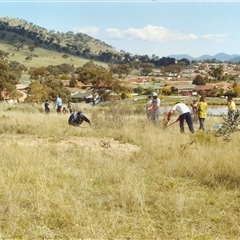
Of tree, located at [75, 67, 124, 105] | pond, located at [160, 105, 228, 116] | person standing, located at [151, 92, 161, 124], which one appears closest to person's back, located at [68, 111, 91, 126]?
person standing, located at [151, 92, 161, 124]

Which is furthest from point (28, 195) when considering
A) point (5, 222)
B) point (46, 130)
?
point (46, 130)

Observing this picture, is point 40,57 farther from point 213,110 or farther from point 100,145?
point 100,145

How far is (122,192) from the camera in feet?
14.2

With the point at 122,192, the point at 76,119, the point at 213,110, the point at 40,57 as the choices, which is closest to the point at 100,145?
the point at 76,119

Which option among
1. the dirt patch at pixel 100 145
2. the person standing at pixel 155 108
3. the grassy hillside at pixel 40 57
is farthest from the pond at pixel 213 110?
the grassy hillside at pixel 40 57

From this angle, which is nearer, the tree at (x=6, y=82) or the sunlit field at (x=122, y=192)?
the sunlit field at (x=122, y=192)

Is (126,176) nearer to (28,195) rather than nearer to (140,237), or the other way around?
(28,195)

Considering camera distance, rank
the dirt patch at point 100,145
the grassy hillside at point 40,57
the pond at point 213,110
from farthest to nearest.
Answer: the grassy hillside at point 40,57 → the pond at point 213,110 → the dirt patch at point 100,145

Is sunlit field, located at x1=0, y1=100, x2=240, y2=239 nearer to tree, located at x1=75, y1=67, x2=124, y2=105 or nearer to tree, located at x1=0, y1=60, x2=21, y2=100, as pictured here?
tree, located at x1=0, y1=60, x2=21, y2=100

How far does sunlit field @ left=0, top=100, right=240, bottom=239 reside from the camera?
3.49 m

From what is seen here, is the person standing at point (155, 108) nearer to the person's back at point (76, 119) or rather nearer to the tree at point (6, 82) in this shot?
the person's back at point (76, 119)

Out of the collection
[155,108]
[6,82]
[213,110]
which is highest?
[6,82]

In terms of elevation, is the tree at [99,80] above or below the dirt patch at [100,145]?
above

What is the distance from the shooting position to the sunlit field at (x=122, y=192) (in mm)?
3490
